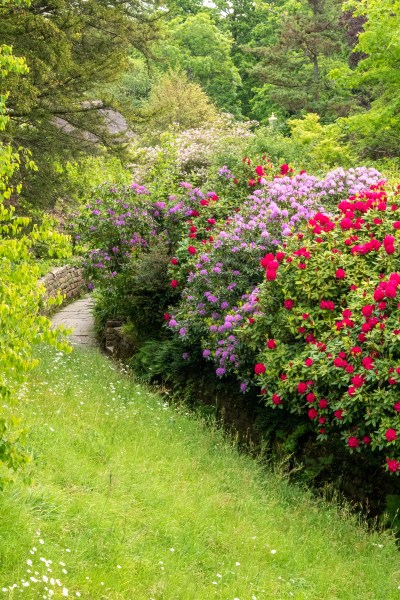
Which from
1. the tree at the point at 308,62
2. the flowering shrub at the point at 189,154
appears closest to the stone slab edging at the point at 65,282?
the flowering shrub at the point at 189,154

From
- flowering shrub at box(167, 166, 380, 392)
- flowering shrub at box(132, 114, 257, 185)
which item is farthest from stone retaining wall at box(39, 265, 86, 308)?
flowering shrub at box(167, 166, 380, 392)

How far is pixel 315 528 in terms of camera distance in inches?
213

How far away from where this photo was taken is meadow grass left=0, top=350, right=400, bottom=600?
3.83m

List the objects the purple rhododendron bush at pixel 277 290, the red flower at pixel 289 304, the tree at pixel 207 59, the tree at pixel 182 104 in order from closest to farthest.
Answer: the purple rhododendron bush at pixel 277 290 < the red flower at pixel 289 304 < the tree at pixel 182 104 < the tree at pixel 207 59

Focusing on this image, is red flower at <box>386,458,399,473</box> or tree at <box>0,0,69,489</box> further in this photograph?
red flower at <box>386,458,399,473</box>

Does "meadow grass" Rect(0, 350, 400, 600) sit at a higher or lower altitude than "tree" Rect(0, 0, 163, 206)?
lower

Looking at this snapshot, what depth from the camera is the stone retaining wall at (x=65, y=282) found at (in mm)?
15234

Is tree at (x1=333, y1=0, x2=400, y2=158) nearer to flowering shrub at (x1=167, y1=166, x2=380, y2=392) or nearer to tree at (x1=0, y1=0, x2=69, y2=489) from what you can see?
flowering shrub at (x1=167, y1=166, x2=380, y2=392)

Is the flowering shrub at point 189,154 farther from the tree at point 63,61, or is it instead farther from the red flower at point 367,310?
the red flower at point 367,310

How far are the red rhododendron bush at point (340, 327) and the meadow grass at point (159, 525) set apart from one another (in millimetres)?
774

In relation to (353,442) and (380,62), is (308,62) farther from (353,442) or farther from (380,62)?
(353,442)

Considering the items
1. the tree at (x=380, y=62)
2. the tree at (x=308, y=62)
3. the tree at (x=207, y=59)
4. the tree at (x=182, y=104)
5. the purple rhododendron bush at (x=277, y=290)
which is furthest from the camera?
the tree at (x=207, y=59)

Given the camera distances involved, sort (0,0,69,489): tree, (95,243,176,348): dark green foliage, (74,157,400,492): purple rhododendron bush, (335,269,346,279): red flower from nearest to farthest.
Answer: (0,0,69,489): tree < (74,157,400,492): purple rhododendron bush < (335,269,346,279): red flower < (95,243,176,348): dark green foliage

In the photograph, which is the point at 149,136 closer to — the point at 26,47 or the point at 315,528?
the point at 26,47
